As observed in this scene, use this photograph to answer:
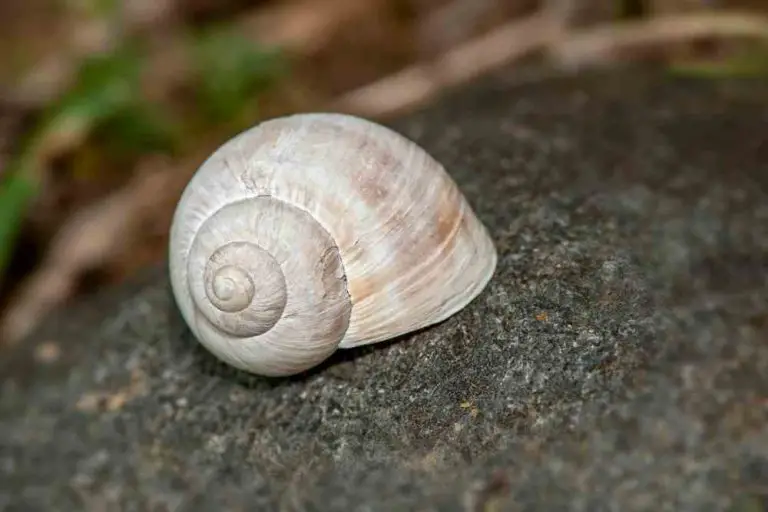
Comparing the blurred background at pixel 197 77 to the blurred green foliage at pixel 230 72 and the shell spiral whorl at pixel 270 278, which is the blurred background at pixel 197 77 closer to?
the blurred green foliage at pixel 230 72

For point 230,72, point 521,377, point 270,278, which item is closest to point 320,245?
point 270,278

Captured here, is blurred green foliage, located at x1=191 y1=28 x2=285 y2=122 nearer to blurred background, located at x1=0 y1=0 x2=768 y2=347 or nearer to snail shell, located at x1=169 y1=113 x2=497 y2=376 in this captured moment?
blurred background, located at x1=0 y1=0 x2=768 y2=347

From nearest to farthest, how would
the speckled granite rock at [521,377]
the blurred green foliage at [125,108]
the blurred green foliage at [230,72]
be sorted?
the speckled granite rock at [521,377] < the blurred green foliage at [125,108] < the blurred green foliage at [230,72]

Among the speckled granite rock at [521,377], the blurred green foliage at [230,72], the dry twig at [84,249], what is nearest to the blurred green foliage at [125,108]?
the blurred green foliage at [230,72]

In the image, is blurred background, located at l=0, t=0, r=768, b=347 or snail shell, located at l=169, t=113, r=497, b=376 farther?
blurred background, located at l=0, t=0, r=768, b=347

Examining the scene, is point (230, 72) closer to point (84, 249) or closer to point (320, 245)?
point (84, 249)

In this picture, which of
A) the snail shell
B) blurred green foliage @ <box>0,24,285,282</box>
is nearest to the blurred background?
blurred green foliage @ <box>0,24,285,282</box>
